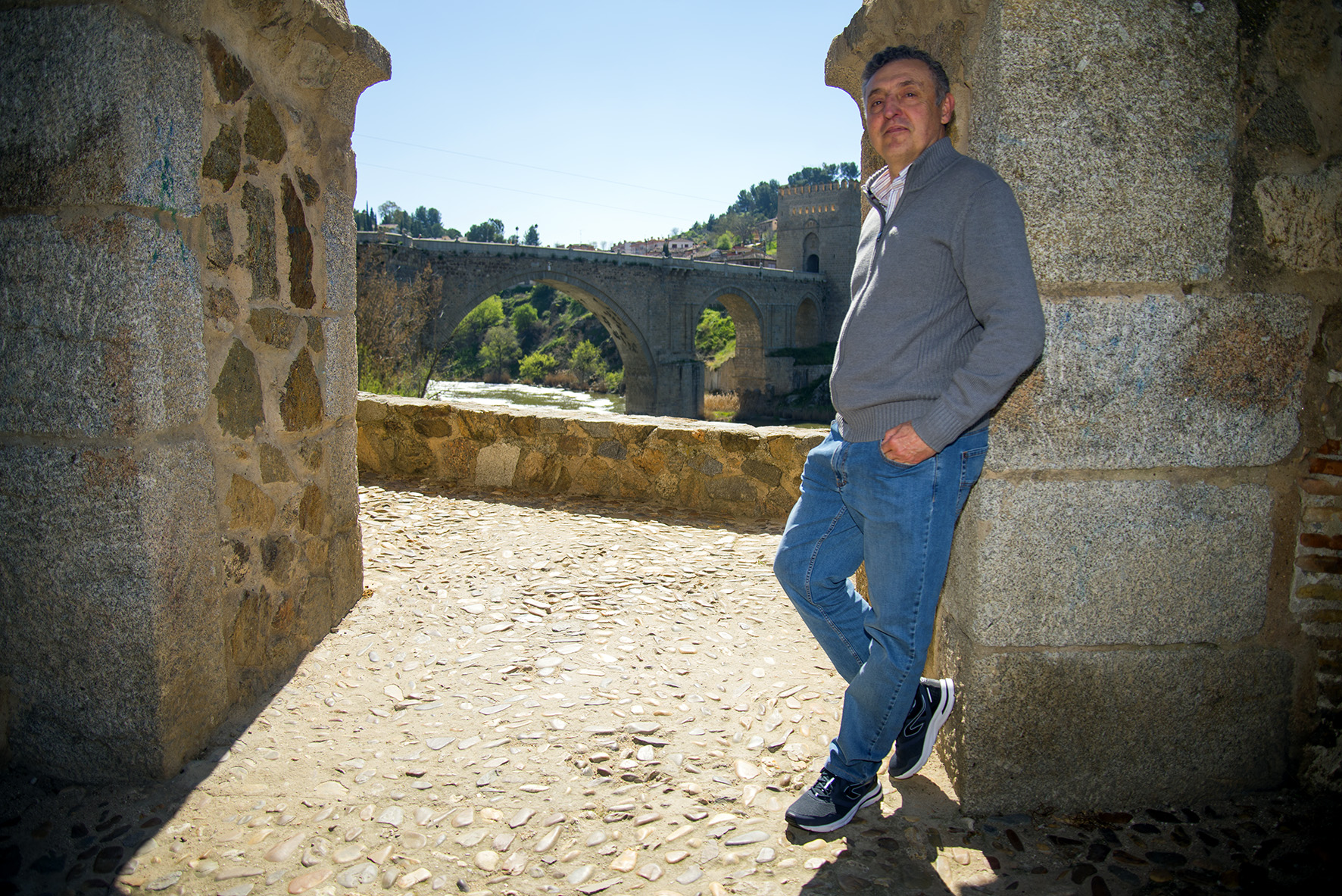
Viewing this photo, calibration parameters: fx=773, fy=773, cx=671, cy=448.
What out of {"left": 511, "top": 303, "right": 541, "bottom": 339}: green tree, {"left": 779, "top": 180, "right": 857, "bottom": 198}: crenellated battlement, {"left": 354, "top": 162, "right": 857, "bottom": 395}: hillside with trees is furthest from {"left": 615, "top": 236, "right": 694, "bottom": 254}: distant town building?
{"left": 779, "top": 180, "right": 857, "bottom": 198}: crenellated battlement

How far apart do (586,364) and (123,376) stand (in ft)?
136

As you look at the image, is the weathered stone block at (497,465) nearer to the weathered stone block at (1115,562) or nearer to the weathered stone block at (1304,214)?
the weathered stone block at (1115,562)

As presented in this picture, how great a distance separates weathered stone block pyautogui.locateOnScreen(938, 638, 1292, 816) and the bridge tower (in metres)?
40.5

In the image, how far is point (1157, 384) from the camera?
5.18ft

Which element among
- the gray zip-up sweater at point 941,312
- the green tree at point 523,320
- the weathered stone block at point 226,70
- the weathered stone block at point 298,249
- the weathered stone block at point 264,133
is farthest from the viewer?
the green tree at point 523,320

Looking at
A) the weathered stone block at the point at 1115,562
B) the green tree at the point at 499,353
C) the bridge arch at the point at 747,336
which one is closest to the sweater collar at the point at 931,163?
the weathered stone block at the point at 1115,562

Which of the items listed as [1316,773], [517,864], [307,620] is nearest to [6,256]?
[307,620]

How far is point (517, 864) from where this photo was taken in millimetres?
1503

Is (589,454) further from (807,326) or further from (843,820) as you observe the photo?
(807,326)

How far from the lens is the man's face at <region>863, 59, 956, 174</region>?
156 centimetres

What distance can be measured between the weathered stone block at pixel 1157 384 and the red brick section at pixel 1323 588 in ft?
0.46

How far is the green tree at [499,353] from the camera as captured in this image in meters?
45.9

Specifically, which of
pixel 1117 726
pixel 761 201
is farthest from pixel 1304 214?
pixel 761 201

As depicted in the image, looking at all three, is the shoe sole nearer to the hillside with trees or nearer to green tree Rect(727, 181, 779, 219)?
the hillside with trees
